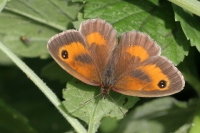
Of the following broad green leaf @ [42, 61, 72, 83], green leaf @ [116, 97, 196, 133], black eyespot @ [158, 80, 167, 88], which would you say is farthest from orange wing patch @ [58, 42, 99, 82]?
green leaf @ [116, 97, 196, 133]

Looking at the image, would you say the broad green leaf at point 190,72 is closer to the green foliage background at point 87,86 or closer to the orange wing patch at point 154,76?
the green foliage background at point 87,86

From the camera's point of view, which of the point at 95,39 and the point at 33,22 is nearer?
the point at 95,39

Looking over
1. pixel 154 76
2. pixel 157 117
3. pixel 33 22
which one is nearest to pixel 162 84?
pixel 154 76

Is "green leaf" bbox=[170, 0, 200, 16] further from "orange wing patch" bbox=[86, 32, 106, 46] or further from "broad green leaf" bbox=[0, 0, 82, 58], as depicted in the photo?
"broad green leaf" bbox=[0, 0, 82, 58]

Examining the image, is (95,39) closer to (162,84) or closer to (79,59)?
(79,59)

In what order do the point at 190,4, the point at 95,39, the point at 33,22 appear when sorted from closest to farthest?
the point at 190,4
the point at 95,39
the point at 33,22

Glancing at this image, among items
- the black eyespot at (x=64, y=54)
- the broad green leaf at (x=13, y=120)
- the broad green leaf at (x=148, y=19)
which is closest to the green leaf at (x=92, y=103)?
the black eyespot at (x=64, y=54)
